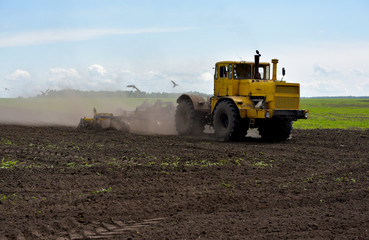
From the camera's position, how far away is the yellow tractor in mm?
17594

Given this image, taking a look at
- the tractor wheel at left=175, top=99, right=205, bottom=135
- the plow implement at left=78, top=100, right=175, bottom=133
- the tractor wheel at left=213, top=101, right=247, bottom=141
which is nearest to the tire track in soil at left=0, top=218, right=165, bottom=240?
the tractor wheel at left=213, top=101, right=247, bottom=141

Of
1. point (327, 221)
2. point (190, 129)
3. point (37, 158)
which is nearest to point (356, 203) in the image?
point (327, 221)

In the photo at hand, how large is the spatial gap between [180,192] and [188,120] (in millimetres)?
11611

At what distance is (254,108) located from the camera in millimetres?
17641

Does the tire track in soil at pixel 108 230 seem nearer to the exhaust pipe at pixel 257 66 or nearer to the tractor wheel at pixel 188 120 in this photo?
the exhaust pipe at pixel 257 66

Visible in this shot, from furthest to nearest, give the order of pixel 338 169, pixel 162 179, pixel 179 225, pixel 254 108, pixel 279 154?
pixel 254 108
pixel 279 154
pixel 338 169
pixel 162 179
pixel 179 225

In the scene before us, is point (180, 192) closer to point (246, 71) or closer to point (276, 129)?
point (246, 71)

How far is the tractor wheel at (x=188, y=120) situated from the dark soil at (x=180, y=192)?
14.4ft

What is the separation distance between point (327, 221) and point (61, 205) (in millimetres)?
4674

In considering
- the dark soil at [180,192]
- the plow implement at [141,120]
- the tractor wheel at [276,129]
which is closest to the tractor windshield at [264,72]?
the tractor wheel at [276,129]

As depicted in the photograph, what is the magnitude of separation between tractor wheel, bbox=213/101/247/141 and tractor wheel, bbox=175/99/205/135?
72.7 inches

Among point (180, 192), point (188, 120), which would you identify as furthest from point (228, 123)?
point (180, 192)

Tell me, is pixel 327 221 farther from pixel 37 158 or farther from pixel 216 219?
pixel 37 158

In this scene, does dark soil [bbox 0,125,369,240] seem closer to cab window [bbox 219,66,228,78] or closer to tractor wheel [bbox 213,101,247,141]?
tractor wheel [bbox 213,101,247,141]
